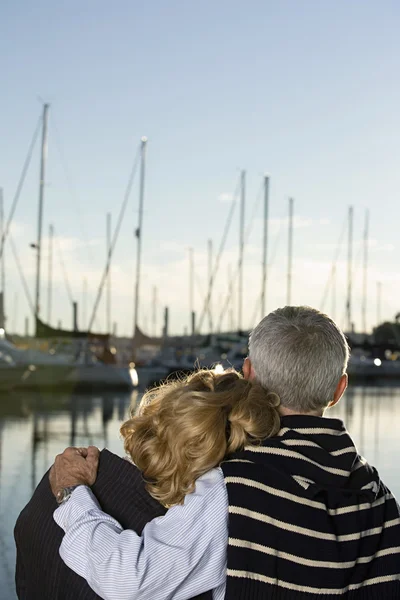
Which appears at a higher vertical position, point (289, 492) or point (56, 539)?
point (289, 492)

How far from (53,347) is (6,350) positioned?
11672 mm

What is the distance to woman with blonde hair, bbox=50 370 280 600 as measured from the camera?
2.12m

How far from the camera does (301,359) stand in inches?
91.9

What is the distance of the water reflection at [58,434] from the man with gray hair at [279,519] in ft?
10.3

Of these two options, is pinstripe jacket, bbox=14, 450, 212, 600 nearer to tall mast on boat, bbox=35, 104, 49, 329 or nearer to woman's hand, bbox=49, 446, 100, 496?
woman's hand, bbox=49, 446, 100, 496

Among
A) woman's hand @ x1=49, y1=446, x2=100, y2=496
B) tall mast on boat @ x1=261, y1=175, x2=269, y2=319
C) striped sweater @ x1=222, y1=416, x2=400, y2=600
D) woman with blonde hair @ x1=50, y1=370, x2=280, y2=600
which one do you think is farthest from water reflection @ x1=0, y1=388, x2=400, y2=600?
tall mast on boat @ x1=261, y1=175, x2=269, y2=319

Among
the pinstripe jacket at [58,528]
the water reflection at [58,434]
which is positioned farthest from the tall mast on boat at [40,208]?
the pinstripe jacket at [58,528]

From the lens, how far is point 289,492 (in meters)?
2.19

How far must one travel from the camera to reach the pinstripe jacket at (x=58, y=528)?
7.61 ft

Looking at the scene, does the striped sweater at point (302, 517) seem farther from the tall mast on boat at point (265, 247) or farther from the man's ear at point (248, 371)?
the tall mast on boat at point (265, 247)

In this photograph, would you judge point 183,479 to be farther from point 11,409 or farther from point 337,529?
point 11,409

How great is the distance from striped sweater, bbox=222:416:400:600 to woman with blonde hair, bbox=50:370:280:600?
0.05 meters

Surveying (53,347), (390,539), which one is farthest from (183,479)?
(53,347)

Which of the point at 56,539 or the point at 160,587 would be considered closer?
the point at 160,587
